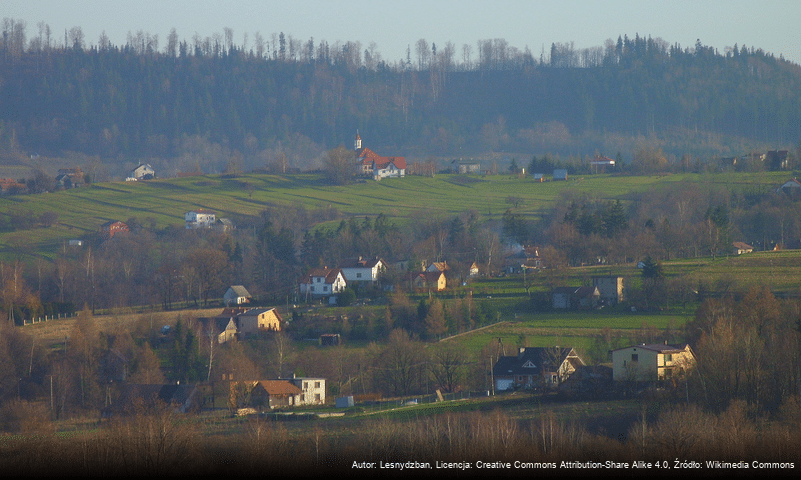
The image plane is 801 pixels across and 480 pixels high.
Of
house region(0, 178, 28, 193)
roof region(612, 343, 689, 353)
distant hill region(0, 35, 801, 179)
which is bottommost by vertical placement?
roof region(612, 343, 689, 353)

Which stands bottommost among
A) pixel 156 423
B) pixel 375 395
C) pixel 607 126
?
pixel 375 395

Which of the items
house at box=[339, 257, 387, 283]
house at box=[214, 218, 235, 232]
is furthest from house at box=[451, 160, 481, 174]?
house at box=[339, 257, 387, 283]

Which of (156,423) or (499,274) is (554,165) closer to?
(499,274)

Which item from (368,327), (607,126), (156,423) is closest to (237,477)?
(156,423)

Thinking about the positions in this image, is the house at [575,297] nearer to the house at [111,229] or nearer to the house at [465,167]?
the house at [111,229]

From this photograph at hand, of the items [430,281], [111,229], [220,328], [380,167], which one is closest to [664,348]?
[430,281]

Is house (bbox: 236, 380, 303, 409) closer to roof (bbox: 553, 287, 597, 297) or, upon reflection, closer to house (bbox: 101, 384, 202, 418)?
house (bbox: 101, 384, 202, 418)

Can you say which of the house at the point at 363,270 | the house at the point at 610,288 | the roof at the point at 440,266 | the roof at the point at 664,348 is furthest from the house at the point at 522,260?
the roof at the point at 664,348

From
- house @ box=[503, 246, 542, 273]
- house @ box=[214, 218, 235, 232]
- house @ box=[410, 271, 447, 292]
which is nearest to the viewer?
house @ box=[410, 271, 447, 292]
